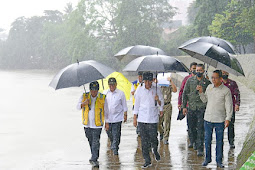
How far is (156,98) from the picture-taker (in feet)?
22.5

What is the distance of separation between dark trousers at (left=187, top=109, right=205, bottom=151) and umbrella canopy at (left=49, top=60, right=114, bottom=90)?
6.10 ft

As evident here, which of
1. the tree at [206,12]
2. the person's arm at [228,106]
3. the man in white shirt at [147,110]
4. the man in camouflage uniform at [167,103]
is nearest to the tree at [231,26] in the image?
the tree at [206,12]

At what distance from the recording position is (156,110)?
6.93 meters

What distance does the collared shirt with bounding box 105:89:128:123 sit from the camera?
7922mm

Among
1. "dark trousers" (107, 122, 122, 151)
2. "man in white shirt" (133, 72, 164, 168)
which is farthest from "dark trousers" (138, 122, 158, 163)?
"dark trousers" (107, 122, 122, 151)

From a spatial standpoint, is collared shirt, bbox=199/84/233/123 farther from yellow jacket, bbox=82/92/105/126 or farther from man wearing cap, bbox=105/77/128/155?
man wearing cap, bbox=105/77/128/155

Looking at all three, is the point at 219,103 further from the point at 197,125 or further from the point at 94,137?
the point at 94,137

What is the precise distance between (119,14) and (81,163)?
146ft

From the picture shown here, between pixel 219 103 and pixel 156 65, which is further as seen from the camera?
pixel 156 65

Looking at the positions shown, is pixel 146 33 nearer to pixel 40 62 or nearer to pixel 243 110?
pixel 243 110

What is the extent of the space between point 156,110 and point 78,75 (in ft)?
4.63

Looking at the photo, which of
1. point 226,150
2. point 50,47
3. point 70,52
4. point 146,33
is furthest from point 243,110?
point 50,47

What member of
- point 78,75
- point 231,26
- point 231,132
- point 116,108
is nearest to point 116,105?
point 116,108

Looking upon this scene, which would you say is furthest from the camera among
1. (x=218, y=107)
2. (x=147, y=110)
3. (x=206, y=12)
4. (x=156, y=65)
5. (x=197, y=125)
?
(x=206, y=12)
